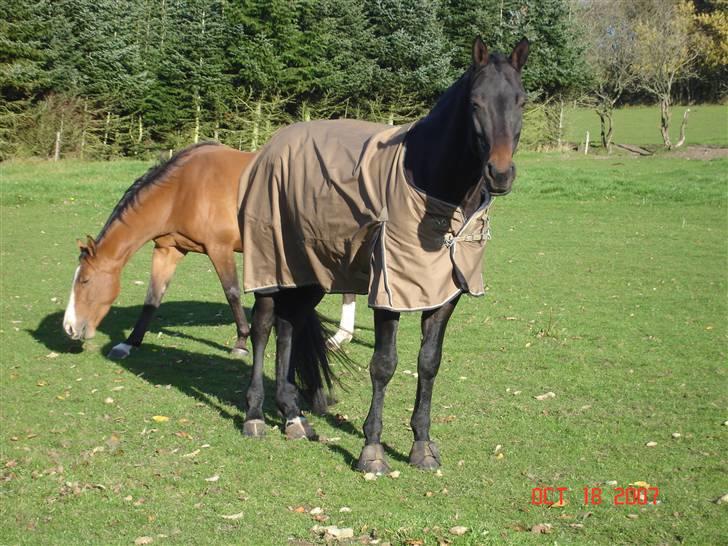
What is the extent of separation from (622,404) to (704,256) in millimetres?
8361

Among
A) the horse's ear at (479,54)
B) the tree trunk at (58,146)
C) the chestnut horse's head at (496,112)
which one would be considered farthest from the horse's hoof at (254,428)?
the tree trunk at (58,146)

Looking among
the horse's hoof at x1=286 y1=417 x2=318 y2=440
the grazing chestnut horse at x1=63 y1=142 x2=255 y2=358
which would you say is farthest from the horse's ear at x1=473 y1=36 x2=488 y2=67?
the grazing chestnut horse at x1=63 y1=142 x2=255 y2=358

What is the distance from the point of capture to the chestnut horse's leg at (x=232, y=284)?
796 cm

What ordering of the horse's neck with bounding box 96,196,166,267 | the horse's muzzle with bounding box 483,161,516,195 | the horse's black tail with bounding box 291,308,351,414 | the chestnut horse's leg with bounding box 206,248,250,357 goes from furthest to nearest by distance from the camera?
the chestnut horse's leg with bounding box 206,248,250,357 < the horse's neck with bounding box 96,196,166,267 < the horse's black tail with bounding box 291,308,351,414 < the horse's muzzle with bounding box 483,161,516,195

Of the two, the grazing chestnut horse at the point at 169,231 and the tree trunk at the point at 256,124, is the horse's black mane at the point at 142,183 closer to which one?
the grazing chestnut horse at the point at 169,231

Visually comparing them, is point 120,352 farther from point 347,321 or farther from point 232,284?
point 347,321

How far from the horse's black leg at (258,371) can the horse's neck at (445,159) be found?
1777mm

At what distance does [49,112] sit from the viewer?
28688mm

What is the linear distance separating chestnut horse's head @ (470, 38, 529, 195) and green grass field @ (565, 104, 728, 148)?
117 ft

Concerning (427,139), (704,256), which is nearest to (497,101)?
(427,139)

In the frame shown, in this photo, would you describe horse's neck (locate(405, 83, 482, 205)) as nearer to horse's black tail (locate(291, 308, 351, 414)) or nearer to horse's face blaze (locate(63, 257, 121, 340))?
horse's black tail (locate(291, 308, 351, 414))

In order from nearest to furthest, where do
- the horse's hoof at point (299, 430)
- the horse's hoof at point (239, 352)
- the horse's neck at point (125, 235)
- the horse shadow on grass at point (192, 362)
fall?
the horse's hoof at point (299, 430)
the horse shadow on grass at point (192, 362)
the horse's neck at point (125, 235)
the horse's hoof at point (239, 352)

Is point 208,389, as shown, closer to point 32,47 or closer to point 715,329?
point 715,329

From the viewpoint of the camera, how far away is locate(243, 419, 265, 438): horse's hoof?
569 centimetres
